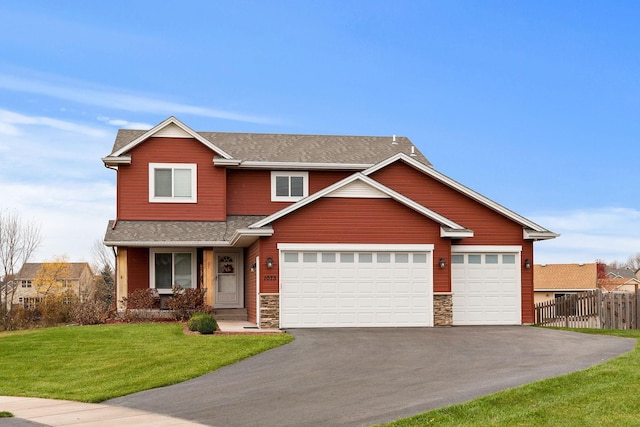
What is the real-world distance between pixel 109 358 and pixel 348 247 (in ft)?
28.6

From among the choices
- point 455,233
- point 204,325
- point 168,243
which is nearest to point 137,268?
point 168,243

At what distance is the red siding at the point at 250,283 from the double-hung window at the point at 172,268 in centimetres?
200

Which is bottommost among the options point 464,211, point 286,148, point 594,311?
Result: point 594,311

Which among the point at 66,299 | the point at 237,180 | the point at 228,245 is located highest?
the point at 237,180

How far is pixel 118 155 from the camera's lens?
93.7ft

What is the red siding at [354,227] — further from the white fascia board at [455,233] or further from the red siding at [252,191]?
the red siding at [252,191]

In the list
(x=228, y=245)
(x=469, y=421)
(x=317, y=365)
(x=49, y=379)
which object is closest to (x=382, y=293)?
(x=228, y=245)

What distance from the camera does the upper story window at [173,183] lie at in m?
29.2

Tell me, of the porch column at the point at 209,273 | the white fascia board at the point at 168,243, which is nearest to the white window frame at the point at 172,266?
the porch column at the point at 209,273

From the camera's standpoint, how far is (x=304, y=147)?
32.2 metres

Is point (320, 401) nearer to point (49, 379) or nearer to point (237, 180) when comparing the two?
point (49, 379)

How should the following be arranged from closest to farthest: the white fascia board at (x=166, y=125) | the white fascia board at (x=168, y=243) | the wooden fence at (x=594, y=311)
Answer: the wooden fence at (x=594, y=311)
the white fascia board at (x=168, y=243)
the white fascia board at (x=166, y=125)

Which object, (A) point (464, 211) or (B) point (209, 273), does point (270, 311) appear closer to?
(B) point (209, 273)

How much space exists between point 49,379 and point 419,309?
1226 cm
